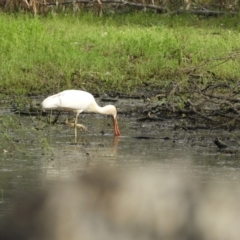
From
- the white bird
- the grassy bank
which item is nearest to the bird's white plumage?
the white bird

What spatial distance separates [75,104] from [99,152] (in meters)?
1.35

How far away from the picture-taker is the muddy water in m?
7.40

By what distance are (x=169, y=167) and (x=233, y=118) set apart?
1.42 metres

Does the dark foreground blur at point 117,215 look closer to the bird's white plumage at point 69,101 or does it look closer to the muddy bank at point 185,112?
the muddy bank at point 185,112

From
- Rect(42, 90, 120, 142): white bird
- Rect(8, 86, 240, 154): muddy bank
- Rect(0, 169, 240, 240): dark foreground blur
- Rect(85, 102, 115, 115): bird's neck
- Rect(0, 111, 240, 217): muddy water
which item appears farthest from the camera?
Rect(85, 102, 115, 115): bird's neck

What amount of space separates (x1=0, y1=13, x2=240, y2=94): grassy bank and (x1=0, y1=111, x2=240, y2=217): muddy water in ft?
4.73

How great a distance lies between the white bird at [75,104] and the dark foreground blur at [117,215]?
5.47 metres

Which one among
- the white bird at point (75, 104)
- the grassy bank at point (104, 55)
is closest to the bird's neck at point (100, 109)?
the white bird at point (75, 104)

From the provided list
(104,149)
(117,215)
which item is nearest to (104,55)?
(104,149)

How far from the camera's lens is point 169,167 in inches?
303

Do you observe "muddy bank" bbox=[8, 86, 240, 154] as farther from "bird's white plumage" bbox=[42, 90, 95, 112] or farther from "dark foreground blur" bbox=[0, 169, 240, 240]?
"dark foreground blur" bbox=[0, 169, 240, 240]

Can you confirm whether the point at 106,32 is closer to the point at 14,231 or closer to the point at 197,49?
the point at 197,49

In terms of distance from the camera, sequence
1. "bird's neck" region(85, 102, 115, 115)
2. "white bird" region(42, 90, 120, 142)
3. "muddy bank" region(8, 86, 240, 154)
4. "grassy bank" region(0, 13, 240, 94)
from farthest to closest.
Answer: "grassy bank" region(0, 13, 240, 94), "bird's neck" region(85, 102, 115, 115), "white bird" region(42, 90, 120, 142), "muddy bank" region(8, 86, 240, 154)

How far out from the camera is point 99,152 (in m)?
8.46
